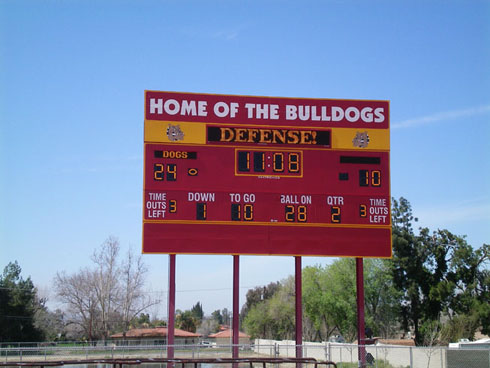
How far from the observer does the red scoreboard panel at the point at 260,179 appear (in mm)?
22203

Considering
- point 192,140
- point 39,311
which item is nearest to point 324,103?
point 192,140

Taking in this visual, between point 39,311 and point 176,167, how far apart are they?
Answer: 46.3 m

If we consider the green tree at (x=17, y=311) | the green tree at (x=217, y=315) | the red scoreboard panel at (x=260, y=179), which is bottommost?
the green tree at (x=217, y=315)

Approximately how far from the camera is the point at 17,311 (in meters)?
56.8

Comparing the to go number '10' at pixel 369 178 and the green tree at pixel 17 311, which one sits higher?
the to go number '10' at pixel 369 178

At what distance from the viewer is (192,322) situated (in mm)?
86688

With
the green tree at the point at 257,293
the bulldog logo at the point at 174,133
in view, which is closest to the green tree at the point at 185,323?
the green tree at the point at 257,293

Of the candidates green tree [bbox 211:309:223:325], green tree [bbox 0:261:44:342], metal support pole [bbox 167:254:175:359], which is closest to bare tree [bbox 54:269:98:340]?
green tree [bbox 0:261:44:342]

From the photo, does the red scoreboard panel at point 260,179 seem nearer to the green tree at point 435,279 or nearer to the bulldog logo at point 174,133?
the bulldog logo at point 174,133

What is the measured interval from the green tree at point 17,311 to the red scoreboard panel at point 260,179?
39289mm

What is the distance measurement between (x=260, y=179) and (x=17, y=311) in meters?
41.8

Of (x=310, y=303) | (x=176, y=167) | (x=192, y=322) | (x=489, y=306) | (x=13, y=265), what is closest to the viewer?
(x=176, y=167)

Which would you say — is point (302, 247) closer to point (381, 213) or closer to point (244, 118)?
point (381, 213)

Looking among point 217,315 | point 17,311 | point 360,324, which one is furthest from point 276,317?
point 217,315
